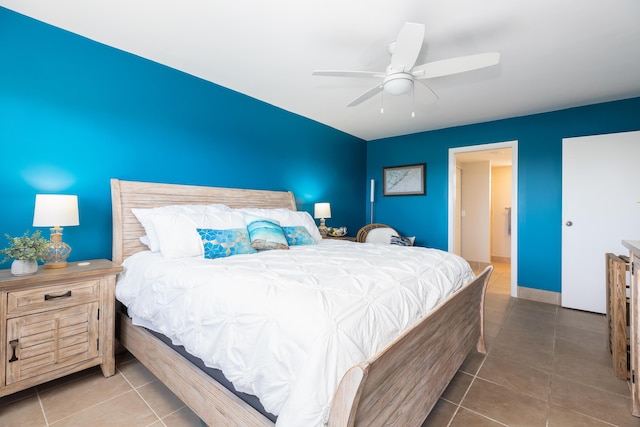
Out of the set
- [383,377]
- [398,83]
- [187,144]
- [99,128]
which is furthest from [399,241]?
A: [99,128]

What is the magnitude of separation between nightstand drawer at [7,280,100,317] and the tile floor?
0.58 metres

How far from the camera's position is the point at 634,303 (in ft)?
5.16

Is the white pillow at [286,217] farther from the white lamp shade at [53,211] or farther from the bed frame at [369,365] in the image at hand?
the white lamp shade at [53,211]

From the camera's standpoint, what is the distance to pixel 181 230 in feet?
7.18

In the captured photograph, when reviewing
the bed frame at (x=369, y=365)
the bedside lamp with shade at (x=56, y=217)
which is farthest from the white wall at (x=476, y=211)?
the bedside lamp with shade at (x=56, y=217)

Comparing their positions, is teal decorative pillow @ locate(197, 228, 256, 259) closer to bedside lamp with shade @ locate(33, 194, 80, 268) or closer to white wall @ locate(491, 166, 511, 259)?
bedside lamp with shade @ locate(33, 194, 80, 268)

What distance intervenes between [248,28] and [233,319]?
2048mm

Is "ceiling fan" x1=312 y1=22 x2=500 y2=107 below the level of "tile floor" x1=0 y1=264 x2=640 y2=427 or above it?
above

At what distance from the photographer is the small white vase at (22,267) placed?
5.53 feet

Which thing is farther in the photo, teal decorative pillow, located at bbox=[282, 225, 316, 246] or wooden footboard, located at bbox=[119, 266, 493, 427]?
teal decorative pillow, located at bbox=[282, 225, 316, 246]

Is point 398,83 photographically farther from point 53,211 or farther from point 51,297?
point 51,297

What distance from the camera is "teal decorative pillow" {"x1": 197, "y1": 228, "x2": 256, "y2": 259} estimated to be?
2.07 m

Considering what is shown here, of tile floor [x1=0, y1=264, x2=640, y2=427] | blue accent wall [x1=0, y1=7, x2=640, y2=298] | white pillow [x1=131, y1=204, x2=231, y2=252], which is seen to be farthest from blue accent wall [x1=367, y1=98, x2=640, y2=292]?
white pillow [x1=131, y1=204, x2=231, y2=252]

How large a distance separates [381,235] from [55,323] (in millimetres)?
3983
